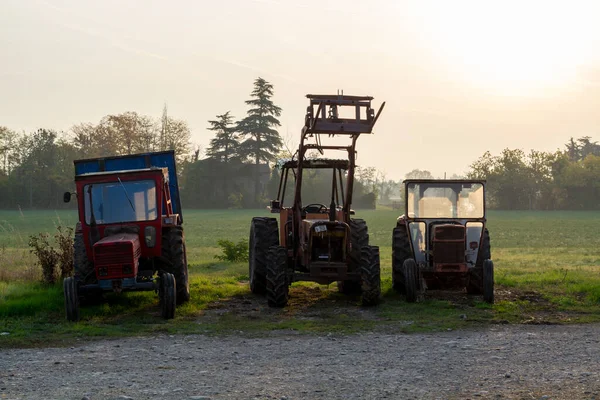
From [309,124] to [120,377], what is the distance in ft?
20.9

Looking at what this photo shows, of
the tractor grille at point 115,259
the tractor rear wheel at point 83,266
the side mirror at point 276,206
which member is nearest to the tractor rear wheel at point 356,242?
the side mirror at point 276,206

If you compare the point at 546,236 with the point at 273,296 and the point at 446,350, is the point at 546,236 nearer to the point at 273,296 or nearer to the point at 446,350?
the point at 273,296

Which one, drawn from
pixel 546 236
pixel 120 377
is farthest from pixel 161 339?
pixel 546 236

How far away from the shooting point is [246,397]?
7.08m

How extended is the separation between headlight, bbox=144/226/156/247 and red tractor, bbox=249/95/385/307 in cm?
197

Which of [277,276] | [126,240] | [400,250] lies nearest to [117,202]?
[126,240]

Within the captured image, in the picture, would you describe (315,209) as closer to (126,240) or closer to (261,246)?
(261,246)

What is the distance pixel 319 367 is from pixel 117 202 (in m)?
5.85

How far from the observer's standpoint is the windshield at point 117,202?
42.2 ft

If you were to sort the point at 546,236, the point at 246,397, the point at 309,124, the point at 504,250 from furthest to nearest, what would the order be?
the point at 546,236
the point at 504,250
the point at 309,124
the point at 246,397

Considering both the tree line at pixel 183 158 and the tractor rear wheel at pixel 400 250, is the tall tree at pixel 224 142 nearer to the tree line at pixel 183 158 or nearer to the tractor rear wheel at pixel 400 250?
the tree line at pixel 183 158

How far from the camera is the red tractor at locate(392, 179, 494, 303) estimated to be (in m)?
13.7

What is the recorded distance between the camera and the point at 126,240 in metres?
12.0

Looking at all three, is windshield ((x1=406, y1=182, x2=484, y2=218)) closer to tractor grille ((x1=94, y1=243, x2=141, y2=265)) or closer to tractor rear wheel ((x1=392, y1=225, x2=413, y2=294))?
tractor rear wheel ((x1=392, y1=225, x2=413, y2=294))
